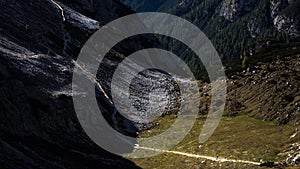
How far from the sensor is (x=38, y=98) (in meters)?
77.5

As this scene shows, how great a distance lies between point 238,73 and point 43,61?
187 ft

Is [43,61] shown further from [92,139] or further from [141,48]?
[141,48]

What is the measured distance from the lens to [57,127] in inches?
2975

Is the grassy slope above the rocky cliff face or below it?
below

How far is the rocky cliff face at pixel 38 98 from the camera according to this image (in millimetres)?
62125

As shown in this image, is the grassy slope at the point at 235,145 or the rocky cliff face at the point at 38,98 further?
the grassy slope at the point at 235,145

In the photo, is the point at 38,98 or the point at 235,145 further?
the point at 38,98

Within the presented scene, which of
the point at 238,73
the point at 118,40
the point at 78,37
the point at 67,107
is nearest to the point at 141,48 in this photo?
the point at 118,40

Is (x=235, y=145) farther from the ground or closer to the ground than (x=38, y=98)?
closer to the ground

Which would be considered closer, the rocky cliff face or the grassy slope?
the rocky cliff face

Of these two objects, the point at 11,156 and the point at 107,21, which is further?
the point at 107,21

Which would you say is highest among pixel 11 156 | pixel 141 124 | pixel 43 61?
pixel 43 61

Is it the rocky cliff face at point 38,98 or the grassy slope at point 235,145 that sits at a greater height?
the rocky cliff face at point 38,98

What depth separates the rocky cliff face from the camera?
62.1m
